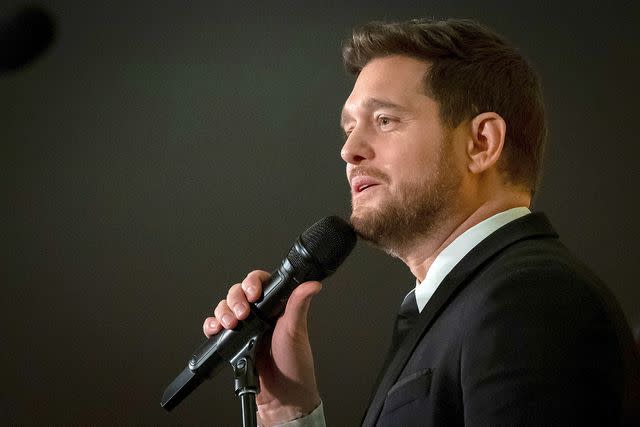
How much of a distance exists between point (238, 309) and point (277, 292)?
2.5 inches

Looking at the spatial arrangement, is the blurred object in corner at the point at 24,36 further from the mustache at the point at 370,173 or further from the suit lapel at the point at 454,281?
the suit lapel at the point at 454,281

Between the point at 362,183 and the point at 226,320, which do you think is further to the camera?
the point at 362,183

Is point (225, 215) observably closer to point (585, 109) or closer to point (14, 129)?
point (14, 129)

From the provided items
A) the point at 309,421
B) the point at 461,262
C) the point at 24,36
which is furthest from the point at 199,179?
the point at 461,262

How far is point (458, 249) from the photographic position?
1.37 metres

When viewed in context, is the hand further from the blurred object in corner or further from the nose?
the blurred object in corner

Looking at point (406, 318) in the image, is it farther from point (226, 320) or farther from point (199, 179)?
point (199, 179)

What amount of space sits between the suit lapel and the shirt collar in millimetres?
46

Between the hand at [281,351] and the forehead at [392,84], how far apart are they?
0.36m

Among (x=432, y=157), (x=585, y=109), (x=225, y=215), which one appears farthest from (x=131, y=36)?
(x=432, y=157)

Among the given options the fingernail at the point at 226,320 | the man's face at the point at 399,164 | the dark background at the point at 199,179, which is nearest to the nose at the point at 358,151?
the man's face at the point at 399,164

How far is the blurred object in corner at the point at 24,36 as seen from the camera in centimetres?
273

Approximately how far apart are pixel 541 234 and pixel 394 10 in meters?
1.57

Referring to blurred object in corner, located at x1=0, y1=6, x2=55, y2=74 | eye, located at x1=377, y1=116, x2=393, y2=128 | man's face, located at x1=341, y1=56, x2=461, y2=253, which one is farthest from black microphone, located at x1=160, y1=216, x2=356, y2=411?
blurred object in corner, located at x1=0, y1=6, x2=55, y2=74
